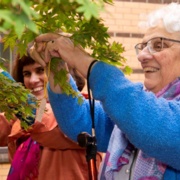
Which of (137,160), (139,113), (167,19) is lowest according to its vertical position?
(137,160)

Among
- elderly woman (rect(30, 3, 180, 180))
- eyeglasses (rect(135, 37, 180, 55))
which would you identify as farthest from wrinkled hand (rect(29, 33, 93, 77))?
eyeglasses (rect(135, 37, 180, 55))

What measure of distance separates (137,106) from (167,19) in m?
0.49

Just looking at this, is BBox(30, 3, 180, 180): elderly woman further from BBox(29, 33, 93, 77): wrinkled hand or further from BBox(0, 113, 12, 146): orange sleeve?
BBox(0, 113, 12, 146): orange sleeve

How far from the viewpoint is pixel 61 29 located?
6.11ft

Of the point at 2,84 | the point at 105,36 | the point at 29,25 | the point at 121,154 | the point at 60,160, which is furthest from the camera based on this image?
the point at 60,160

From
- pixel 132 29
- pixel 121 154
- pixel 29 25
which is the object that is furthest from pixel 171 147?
pixel 132 29

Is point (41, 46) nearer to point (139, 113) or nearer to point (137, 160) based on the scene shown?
point (139, 113)

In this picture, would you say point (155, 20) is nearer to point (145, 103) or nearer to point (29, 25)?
point (145, 103)

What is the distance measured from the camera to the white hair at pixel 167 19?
7.09ft

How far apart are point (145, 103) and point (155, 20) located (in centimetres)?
49

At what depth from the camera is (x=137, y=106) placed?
185 cm

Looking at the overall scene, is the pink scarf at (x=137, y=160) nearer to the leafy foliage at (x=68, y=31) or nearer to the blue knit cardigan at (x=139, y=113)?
the blue knit cardigan at (x=139, y=113)

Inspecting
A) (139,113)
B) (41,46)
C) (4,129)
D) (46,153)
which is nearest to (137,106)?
(139,113)

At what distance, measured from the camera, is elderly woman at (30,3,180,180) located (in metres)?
1.86
